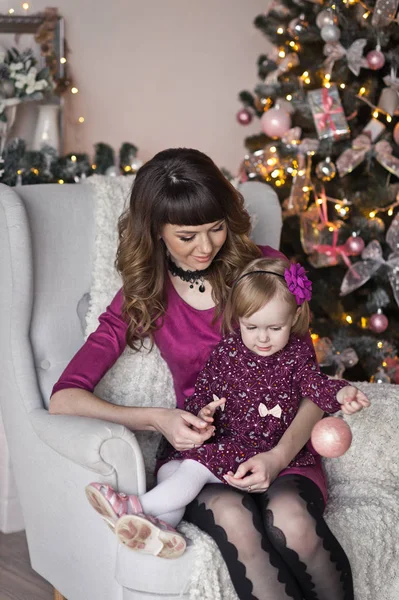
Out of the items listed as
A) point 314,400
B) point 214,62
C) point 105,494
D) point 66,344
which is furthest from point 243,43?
point 105,494

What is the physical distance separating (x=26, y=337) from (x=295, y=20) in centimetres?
179

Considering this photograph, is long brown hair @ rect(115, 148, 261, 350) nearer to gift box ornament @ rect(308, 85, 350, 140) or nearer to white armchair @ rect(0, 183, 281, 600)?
white armchair @ rect(0, 183, 281, 600)

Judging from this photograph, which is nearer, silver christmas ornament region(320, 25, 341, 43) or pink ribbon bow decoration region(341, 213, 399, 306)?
silver christmas ornament region(320, 25, 341, 43)

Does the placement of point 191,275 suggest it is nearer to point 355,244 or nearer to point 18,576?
point 18,576

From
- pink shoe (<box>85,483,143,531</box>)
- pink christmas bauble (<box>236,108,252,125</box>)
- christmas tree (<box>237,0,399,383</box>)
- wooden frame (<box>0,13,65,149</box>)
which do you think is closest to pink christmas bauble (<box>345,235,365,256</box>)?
christmas tree (<box>237,0,399,383</box>)

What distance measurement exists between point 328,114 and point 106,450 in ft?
6.10

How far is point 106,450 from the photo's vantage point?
1785 millimetres

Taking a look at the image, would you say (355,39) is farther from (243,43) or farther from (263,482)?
(263,482)

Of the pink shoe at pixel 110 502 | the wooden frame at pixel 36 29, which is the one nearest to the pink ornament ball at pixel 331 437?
the pink shoe at pixel 110 502

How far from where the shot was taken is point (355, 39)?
3.19 m

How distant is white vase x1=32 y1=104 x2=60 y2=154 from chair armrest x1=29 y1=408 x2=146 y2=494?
1.87 meters

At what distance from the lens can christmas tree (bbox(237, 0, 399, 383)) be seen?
10.4ft

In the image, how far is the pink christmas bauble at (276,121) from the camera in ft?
10.7

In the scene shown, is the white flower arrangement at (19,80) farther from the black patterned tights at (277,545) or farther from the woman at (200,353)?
the black patterned tights at (277,545)
